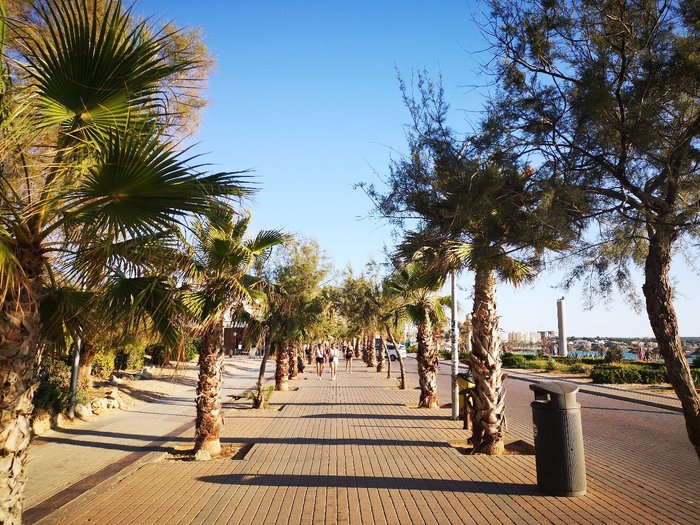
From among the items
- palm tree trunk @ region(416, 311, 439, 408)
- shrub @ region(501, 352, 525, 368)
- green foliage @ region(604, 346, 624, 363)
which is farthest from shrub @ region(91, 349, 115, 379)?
green foliage @ region(604, 346, 624, 363)

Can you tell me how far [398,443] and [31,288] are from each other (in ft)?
24.9

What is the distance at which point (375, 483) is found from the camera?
288 inches

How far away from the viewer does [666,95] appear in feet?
17.7

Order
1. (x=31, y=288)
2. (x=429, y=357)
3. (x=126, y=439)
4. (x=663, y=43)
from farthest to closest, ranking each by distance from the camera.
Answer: (x=429, y=357) < (x=126, y=439) < (x=663, y=43) < (x=31, y=288)

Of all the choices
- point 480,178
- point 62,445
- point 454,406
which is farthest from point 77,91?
point 454,406

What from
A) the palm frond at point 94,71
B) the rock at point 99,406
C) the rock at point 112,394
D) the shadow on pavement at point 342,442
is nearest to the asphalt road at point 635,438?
the shadow on pavement at point 342,442

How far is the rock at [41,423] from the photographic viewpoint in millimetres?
11986

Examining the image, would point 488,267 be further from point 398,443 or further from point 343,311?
point 343,311

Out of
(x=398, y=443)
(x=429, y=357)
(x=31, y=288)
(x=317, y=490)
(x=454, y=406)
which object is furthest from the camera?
(x=429, y=357)

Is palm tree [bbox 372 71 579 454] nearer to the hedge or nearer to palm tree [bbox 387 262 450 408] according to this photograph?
palm tree [bbox 387 262 450 408]

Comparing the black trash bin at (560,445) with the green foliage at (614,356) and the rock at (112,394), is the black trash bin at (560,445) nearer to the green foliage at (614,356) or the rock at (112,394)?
the rock at (112,394)

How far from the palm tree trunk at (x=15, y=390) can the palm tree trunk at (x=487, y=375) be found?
22.3ft

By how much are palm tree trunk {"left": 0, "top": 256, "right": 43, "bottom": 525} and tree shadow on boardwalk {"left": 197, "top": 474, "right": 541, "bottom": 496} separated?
12.1 ft

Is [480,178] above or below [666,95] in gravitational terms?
below
